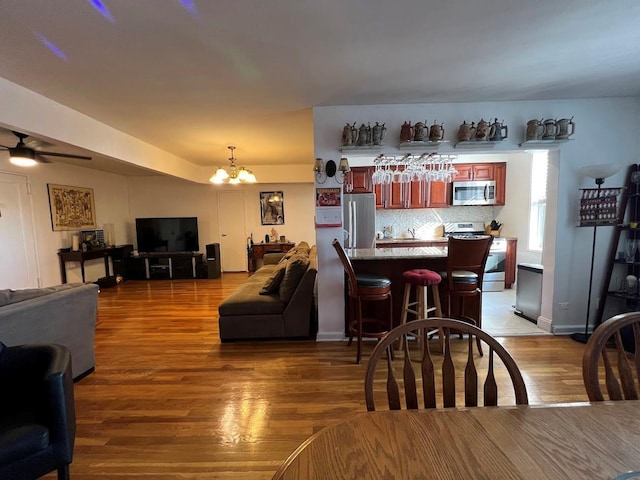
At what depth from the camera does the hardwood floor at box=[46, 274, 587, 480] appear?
1680 millimetres

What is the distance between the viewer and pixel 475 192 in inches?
203

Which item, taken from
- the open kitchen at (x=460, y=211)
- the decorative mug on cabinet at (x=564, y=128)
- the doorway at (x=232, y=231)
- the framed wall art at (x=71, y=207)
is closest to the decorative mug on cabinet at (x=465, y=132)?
the decorative mug on cabinet at (x=564, y=128)

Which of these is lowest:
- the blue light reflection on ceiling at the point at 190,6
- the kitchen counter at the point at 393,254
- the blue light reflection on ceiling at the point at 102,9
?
the kitchen counter at the point at 393,254

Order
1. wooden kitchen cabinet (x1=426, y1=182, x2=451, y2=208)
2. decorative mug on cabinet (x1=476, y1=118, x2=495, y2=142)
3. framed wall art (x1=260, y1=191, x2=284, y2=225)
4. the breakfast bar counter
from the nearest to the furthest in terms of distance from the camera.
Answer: decorative mug on cabinet (x1=476, y1=118, x2=495, y2=142) → the breakfast bar counter → wooden kitchen cabinet (x1=426, y1=182, x2=451, y2=208) → framed wall art (x1=260, y1=191, x2=284, y2=225)

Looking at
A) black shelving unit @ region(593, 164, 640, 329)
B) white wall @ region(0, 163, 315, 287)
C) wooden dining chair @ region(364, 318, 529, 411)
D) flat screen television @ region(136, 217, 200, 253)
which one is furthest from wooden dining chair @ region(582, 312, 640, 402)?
flat screen television @ region(136, 217, 200, 253)

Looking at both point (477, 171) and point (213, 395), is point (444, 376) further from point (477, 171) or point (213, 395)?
point (477, 171)

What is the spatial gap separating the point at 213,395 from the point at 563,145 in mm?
3968

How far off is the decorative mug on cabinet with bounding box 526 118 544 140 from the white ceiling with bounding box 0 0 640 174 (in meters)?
0.25

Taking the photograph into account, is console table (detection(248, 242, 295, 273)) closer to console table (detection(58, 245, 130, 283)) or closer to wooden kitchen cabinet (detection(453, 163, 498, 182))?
console table (detection(58, 245, 130, 283))

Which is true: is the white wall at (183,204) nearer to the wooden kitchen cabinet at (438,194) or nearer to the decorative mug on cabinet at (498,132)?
the wooden kitchen cabinet at (438,194)

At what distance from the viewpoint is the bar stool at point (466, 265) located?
8.43 ft

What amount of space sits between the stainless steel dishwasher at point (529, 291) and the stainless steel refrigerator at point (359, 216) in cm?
195

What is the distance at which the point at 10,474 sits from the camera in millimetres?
1257

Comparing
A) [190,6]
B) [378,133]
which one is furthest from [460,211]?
[190,6]
